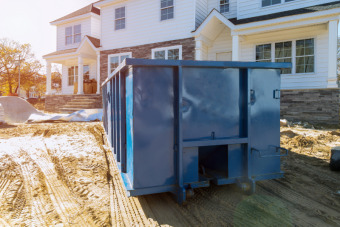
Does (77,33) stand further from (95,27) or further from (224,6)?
(224,6)

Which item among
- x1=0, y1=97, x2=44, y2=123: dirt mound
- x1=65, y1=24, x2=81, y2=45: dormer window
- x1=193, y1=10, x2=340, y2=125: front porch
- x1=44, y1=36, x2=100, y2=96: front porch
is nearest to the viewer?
x1=193, y1=10, x2=340, y2=125: front porch

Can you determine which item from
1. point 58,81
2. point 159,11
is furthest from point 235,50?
point 58,81

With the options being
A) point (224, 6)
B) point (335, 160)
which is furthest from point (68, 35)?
point (335, 160)

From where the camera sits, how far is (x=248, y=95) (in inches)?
125

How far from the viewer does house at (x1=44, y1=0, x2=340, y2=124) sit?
10016 mm

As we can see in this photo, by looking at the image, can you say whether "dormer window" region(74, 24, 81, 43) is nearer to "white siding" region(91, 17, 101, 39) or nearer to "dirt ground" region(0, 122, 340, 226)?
"white siding" region(91, 17, 101, 39)

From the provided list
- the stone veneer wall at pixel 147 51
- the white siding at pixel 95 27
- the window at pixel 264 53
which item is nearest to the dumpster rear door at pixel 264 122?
the window at pixel 264 53

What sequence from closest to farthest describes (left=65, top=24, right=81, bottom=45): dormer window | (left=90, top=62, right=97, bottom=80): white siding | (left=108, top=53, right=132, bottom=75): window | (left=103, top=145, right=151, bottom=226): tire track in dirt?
(left=103, top=145, right=151, bottom=226): tire track in dirt < (left=108, top=53, right=132, bottom=75): window < (left=90, top=62, right=97, bottom=80): white siding < (left=65, top=24, right=81, bottom=45): dormer window

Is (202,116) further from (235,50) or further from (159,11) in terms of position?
(159,11)

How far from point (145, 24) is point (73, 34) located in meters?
8.74

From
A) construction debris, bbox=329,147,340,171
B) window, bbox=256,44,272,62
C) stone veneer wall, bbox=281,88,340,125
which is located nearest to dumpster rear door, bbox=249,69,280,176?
construction debris, bbox=329,147,340,171

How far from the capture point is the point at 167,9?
14180 mm

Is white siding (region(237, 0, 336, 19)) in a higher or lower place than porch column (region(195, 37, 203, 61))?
higher

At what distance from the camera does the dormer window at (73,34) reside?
1995 centimetres
